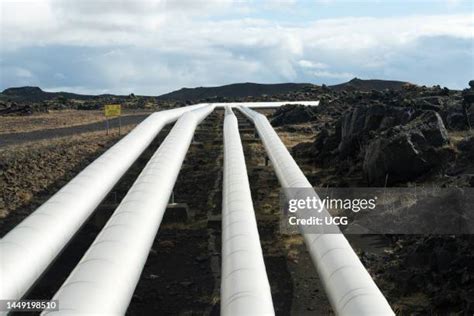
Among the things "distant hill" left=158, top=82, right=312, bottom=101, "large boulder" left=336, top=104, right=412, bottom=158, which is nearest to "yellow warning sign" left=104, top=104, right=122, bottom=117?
"large boulder" left=336, top=104, right=412, bottom=158

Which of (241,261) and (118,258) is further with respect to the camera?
(241,261)

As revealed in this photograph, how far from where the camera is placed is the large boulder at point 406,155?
71.2ft

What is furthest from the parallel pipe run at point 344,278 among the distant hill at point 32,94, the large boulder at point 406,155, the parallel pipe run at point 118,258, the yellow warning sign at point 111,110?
the distant hill at point 32,94

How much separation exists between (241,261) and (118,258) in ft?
8.31

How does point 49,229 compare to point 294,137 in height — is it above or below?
below

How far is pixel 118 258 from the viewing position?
1091cm

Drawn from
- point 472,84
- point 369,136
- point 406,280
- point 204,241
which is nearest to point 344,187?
point 369,136

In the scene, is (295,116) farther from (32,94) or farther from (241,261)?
(32,94)

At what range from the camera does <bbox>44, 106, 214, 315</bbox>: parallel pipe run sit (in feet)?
29.5

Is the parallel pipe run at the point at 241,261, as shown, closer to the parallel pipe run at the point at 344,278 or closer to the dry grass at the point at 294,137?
the parallel pipe run at the point at 344,278

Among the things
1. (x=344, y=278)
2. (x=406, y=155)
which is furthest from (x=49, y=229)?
(x=406, y=155)

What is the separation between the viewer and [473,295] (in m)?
11.6

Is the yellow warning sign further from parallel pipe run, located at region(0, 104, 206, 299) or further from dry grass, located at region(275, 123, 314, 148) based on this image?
parallel pipe run, located at region(0, 104, 206, 299)

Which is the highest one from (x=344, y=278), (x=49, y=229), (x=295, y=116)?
(x=295, y=116)
